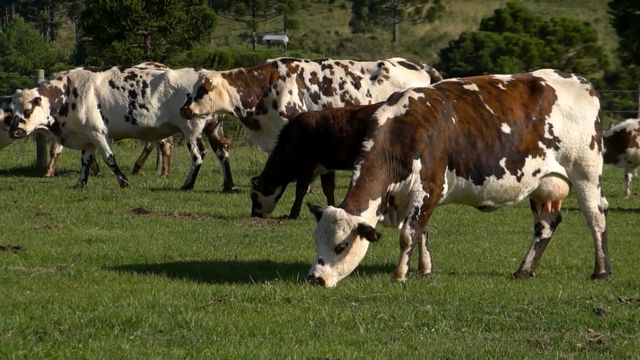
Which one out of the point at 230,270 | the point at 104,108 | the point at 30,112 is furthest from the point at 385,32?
the point at 230,270

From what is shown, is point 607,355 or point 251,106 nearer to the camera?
point 607,355

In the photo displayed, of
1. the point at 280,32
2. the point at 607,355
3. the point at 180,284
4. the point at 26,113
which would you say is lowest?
the point at 280,32

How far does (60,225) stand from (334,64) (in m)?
7.60

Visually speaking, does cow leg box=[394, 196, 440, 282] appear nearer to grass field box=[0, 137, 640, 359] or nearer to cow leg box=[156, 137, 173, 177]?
grass field box=[0, 137, 640, 359]

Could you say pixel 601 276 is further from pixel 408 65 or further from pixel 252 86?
pixel 408 65

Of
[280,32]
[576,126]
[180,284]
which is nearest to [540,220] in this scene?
[576,126]

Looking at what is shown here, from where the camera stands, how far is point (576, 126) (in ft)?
41.7

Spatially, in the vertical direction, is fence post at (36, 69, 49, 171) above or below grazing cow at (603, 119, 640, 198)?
below

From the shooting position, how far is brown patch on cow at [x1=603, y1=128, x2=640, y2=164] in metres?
24.7

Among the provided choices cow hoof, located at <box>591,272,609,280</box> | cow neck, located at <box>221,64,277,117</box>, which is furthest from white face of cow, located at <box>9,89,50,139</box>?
cow hoof, located at <box>591,272,609,280</box>

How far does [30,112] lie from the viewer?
75.8 ft

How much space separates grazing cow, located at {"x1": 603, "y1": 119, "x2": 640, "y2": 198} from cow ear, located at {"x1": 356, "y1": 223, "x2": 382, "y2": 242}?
14367 millimetres

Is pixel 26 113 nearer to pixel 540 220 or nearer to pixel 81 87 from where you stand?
pixel 81 87

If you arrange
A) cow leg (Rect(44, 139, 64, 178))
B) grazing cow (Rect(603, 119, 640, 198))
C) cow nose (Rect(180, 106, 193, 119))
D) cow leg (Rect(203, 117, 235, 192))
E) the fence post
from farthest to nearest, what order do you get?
1. the fence post
2. cow leg (Rect(44, 139, 64, 178))
3. grazing cow (Rect(603, 119, 640, 198))
4. cow leg (Rect(203, 117, 235, 192))
5. cow nose (Rect(180, 106, 193, 119))
